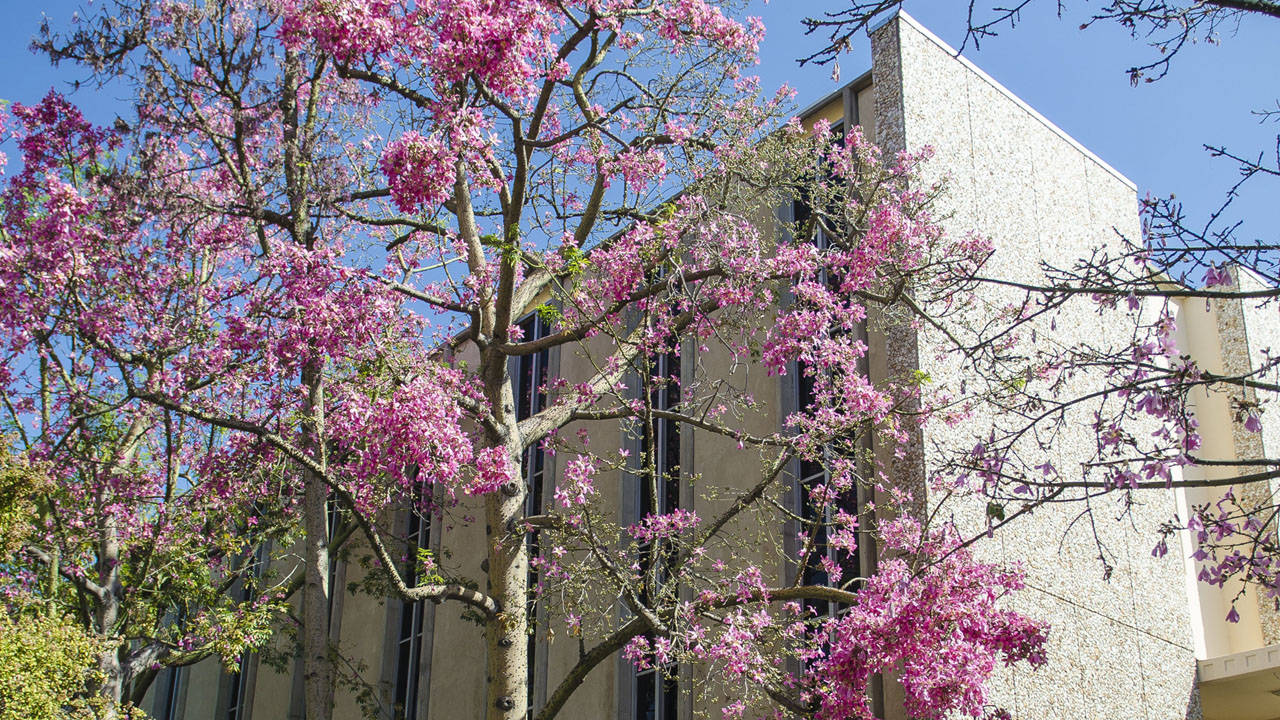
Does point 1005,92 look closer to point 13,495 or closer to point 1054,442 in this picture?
point 1054,442

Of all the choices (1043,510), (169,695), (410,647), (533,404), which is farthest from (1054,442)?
(169,695)

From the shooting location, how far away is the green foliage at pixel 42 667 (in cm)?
998

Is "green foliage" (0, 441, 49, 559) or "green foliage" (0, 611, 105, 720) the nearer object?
"green foliage" (0, 611, 105, 720)

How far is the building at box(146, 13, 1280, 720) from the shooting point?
38.2 ft

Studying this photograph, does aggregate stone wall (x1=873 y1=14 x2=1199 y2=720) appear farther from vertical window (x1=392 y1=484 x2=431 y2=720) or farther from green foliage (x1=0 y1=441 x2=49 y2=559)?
vertical window (x1=392 y1=484 x2=431 y2=720)

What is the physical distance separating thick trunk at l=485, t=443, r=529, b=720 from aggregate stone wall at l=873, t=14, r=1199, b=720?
12.3ft

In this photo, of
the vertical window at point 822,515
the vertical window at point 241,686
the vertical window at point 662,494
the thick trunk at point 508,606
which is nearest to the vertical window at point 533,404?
the vertical window at point 662,494

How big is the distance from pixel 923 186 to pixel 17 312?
910cm

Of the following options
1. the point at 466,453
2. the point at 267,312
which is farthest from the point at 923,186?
the point at 267,312

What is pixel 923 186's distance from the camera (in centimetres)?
1233

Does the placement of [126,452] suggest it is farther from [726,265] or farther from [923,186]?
[923,186]

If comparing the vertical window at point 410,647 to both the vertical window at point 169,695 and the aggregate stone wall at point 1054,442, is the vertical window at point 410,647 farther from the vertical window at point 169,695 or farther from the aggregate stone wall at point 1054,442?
the vertical window at point 169,695

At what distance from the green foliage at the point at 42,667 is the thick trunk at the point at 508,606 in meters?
4.06

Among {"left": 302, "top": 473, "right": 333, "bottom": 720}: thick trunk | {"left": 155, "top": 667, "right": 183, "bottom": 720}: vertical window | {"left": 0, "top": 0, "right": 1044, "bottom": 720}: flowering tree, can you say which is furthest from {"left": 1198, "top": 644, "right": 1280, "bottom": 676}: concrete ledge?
{"left": 155, "top": 667, "right": 183, "bottom": 720}: vertical window
